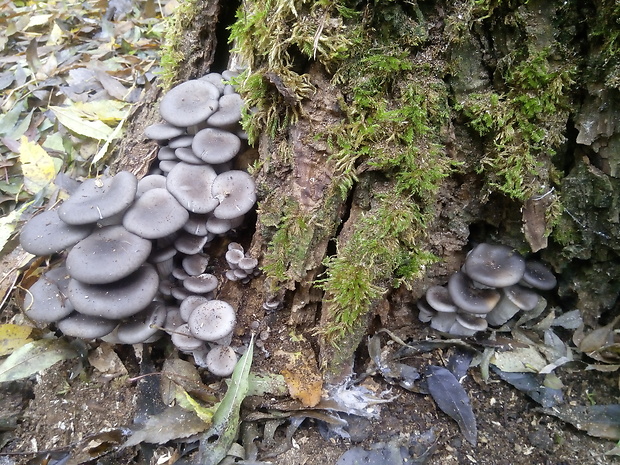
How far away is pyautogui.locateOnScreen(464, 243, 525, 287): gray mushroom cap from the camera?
279cm

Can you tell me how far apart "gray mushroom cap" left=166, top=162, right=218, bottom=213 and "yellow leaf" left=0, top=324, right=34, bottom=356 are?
4.90 feet

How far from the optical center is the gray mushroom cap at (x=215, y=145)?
9.29 feet

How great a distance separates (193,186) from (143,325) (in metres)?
0.99

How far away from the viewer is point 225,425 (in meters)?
2.42

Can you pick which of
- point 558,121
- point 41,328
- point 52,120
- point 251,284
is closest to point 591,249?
point 558,121

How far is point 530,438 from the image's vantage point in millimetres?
2639

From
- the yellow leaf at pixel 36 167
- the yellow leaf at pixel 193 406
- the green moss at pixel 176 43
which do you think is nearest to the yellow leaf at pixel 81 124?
the yellow leaf at pixel 36 167

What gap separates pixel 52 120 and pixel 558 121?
470 centimetres

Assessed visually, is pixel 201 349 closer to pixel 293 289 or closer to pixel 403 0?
pixel 293 289

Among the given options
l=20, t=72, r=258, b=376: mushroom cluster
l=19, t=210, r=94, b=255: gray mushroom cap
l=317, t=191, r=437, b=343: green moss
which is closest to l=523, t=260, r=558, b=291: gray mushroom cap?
l=317, t=191, r=437, b=343: green moss

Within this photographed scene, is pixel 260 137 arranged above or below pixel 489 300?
above

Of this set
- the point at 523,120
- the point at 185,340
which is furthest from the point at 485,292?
the point at 185,340

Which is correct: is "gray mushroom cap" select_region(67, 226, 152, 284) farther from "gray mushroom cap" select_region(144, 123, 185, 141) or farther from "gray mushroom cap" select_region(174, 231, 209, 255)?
"gray mushroom cap" select_region(144, 123, 185, 141)

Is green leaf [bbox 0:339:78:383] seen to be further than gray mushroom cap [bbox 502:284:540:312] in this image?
No
